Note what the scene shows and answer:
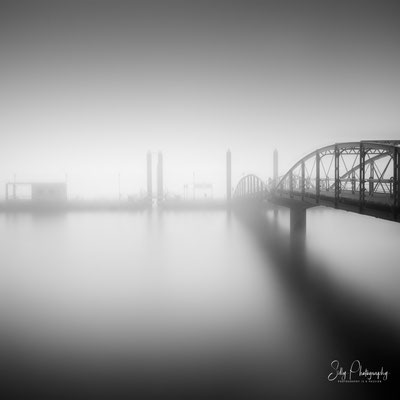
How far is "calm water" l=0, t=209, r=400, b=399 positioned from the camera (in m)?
12.0

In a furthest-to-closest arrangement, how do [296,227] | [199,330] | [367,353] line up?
1. [296,227]
2. [199,330]
3. [367,353]

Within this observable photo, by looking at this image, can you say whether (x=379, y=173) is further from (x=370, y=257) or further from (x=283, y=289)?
(x=370, y=257)

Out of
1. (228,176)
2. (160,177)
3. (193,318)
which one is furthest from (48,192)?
(193,318)

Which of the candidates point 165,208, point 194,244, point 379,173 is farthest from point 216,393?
point 165,208

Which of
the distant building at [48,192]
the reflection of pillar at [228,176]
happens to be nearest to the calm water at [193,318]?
the distant building at [48,192]

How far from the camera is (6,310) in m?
19.4

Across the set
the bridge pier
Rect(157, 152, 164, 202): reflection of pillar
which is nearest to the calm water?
the bridge pier

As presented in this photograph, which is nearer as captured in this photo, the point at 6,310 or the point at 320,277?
the point at 6,310

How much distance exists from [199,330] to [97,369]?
567 cm
